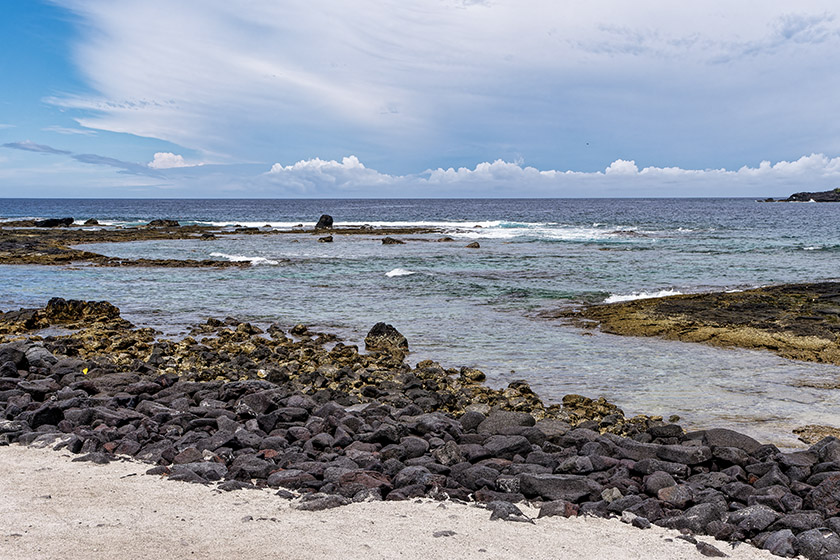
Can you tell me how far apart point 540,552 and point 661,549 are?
1006 mm

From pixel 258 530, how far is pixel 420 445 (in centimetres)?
235

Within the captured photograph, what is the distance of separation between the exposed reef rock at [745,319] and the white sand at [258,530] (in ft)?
32.2

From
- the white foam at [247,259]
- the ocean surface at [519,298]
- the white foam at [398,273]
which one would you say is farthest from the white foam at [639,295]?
the white foam at [247,259]

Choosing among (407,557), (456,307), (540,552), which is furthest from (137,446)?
(456,307)

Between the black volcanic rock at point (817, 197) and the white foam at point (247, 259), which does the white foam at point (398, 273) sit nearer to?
the white foam at point (247, 259)

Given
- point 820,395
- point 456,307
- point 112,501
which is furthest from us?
point 456,307

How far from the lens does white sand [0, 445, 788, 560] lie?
497cm

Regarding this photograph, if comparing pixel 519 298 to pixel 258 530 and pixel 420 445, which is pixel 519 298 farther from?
pixel 258 530

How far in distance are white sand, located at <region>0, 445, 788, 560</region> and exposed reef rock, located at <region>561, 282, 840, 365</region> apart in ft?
32.2

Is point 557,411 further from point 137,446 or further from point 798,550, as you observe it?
point 137,446

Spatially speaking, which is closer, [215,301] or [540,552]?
[540,552]

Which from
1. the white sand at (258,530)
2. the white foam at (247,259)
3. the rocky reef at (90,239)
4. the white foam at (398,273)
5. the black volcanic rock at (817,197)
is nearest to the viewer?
the white sand at (258,530)

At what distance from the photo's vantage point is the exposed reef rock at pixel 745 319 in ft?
45.9

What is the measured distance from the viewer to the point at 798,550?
5.23 metres
